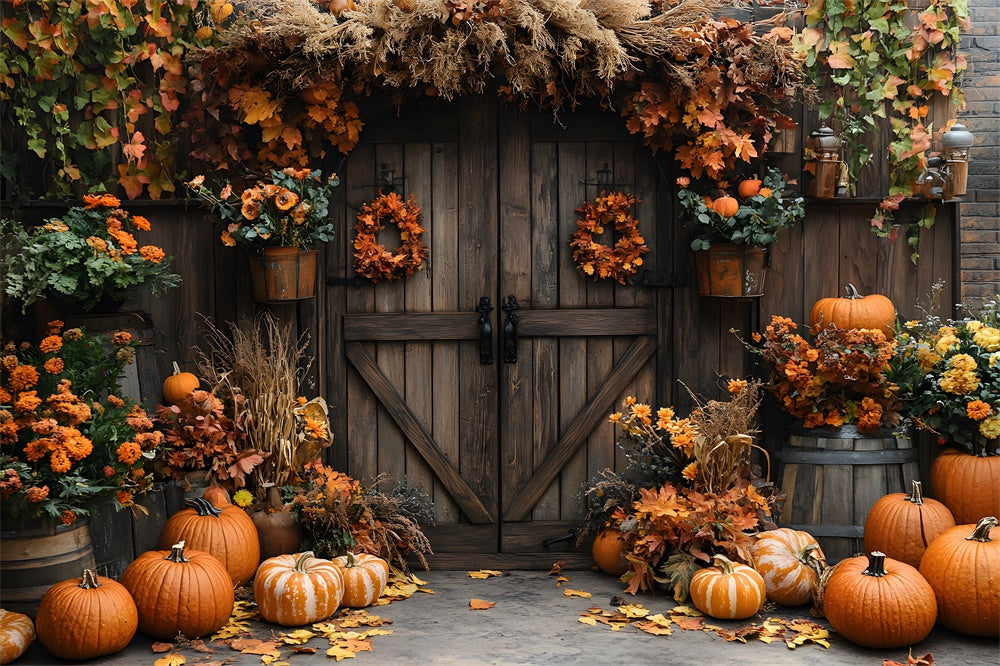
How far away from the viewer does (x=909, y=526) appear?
175 inches

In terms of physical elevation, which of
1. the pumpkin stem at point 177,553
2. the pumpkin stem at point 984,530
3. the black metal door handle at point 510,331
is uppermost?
the black metal door handle at point 510,331

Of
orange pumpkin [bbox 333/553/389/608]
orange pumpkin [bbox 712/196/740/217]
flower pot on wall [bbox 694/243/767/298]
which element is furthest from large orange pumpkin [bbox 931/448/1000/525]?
orange pumpkin [bbox 333/553/389/608]

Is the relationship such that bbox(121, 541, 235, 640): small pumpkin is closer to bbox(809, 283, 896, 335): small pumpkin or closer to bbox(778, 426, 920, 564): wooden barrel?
bbox(778, 426, 920, 564): wooden barrel

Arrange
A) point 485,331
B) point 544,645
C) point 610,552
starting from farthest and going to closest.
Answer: point 485,331 < point 610,552 < point 544,645

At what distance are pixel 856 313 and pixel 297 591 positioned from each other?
2.90m

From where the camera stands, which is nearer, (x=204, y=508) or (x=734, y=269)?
(x=204, y=508)

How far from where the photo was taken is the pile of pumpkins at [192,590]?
3.80 meters

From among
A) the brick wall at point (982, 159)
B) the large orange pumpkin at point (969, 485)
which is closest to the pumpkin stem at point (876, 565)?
the large orange pumpkin at point (969, 485)

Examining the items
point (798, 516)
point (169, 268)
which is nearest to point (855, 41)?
point (798, 516)

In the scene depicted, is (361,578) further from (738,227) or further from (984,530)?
(984,530)

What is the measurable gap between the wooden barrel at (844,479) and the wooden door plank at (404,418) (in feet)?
5.20

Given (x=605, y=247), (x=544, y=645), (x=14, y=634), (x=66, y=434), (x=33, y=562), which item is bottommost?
(x=544, y=645)

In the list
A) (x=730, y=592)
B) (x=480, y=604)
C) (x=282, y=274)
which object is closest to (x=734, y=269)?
(x=730, y=592)

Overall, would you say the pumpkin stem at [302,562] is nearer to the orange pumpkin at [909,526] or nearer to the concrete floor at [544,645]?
the concrete floor at [544,645]
